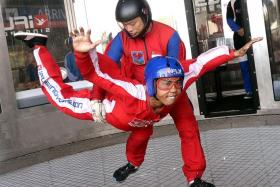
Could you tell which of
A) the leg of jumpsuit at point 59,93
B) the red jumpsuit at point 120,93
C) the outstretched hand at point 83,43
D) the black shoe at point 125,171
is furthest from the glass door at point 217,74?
the outstretched hand at point 83,43

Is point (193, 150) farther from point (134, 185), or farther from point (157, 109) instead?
point (134, 185)

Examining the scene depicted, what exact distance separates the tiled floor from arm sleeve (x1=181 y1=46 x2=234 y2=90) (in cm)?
158

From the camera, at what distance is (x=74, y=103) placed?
404 cm

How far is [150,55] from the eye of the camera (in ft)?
13.2

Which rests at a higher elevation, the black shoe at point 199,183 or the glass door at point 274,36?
the glass door at point 274,36

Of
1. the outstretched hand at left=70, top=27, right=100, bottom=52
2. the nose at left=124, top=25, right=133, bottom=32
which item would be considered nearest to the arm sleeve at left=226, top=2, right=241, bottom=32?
the nose at left=124, top=25, right=133, bottom=32

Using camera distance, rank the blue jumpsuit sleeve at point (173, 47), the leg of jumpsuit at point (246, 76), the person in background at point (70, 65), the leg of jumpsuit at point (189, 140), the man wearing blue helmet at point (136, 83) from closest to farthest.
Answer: the man wearing blue helmet at point (136, 83)
the blue jumpsuit sleeve at point (173, 47)
the leg of jumpsuit at point (189, 140)
the person in background at point (70, 65)
the leg of jumpsuit at point (246, 76)

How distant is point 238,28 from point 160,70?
5.12 metres

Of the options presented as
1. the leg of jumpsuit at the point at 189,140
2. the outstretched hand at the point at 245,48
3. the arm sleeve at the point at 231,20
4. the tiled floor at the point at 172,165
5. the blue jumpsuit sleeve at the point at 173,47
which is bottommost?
the tiled floor at the point at 172,165

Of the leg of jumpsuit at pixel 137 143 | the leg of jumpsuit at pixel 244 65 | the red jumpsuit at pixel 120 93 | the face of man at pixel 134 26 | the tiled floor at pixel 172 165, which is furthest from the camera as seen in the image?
the leg of jumpsuit at pixel 244 65

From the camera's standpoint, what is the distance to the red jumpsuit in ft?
11.9

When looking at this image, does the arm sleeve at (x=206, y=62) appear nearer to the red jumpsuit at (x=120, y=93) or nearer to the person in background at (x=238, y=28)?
the red jumpsuit at (x=120, y=93)

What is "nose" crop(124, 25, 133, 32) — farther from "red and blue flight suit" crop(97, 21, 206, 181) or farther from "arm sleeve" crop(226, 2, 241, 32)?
"arm sleeve" crop(226, 2, 241, 32)

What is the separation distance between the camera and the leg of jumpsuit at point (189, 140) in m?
4.12
